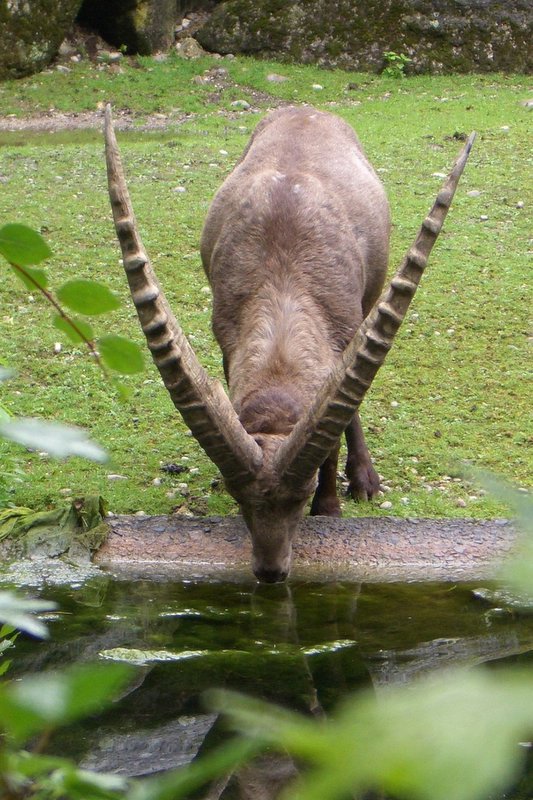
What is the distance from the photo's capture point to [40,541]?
4816mm

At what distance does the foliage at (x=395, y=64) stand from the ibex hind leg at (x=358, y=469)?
9.62 m

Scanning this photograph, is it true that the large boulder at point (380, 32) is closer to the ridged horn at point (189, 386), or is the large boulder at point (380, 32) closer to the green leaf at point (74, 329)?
the ridged horn at point (189, 386)

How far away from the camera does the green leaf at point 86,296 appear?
2.77 ft

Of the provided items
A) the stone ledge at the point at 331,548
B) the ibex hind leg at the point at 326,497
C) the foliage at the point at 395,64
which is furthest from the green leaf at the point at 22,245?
the foliage at the point at 395,64

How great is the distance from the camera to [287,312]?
16.4ft

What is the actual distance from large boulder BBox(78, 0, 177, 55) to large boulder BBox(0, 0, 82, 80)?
0.73m

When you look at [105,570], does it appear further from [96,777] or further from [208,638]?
[96,777]

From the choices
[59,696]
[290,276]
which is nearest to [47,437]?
[59,696]

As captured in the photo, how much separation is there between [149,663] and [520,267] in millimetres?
5508

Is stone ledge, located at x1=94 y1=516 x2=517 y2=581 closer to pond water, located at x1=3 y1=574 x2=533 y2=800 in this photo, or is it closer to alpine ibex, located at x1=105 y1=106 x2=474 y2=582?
pond water, located at x1=3 y1=574 x2=533 y2=800

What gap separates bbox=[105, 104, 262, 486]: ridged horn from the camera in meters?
4.05

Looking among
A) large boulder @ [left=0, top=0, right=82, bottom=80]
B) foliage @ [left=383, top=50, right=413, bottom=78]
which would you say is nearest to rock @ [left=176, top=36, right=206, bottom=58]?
large boulder @ [left=0, top=0, right=82, bottom=80]

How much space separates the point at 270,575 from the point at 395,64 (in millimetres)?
11234

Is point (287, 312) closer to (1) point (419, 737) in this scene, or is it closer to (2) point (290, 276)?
(2) point (290, 276)
